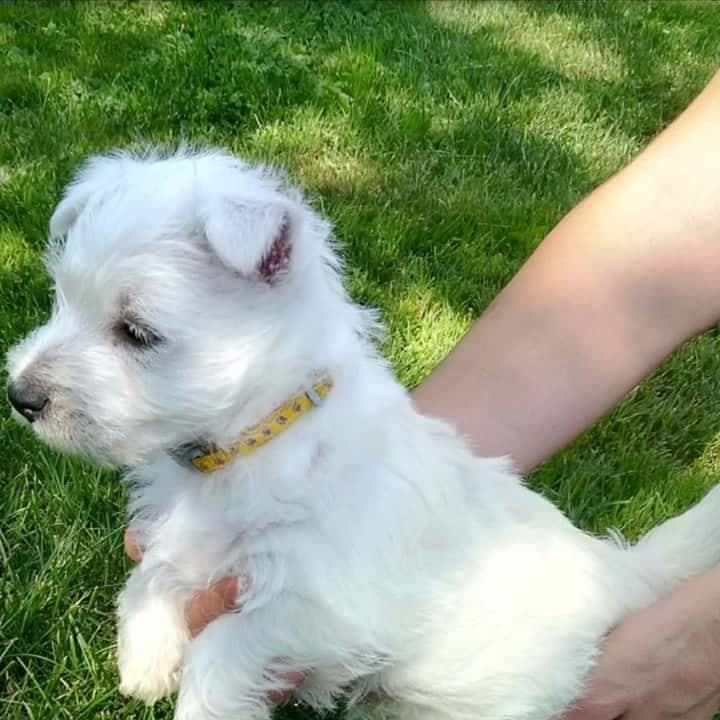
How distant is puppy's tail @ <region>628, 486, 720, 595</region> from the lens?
240cm

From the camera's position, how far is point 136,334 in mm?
1992

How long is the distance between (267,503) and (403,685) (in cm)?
49

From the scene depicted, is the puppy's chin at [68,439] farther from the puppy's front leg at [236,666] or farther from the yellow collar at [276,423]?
the puppy's front leg at [236,666]

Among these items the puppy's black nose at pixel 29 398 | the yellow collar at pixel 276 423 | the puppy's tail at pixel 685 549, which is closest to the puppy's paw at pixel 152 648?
the yellow collar at pixel 276 423

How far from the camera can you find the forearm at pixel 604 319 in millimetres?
2748

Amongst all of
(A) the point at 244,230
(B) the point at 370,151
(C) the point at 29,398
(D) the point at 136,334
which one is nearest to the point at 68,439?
(C) the point at 29,398

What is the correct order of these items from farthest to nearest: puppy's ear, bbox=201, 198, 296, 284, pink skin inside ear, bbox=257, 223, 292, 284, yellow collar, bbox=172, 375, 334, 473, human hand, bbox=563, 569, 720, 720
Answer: human hand, bbox=563, 569, 720, 720
yellow collar, bbox=172, 375, 334, 473
pink skin inside ear, bbox=257, 223, 292, 284
puppy's ear, bbox=201, 198, 296, 284

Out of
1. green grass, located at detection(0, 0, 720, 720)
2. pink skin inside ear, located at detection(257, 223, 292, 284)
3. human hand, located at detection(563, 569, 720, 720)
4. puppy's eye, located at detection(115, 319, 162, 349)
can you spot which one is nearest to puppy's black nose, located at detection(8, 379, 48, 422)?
puppy's eye, located at detection(115, 319, 162, 349)

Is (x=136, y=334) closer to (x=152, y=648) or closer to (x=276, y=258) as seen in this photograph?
(x=276, y=258)

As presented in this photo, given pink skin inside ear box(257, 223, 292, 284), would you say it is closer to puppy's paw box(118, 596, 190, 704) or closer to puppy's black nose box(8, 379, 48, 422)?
puppy's black nose box(8, 379, 48, 422)

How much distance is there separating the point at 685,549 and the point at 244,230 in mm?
1218

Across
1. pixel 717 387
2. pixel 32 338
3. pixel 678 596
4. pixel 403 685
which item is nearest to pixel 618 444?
pixel 717 387

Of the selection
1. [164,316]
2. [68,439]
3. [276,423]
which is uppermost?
[164,316]

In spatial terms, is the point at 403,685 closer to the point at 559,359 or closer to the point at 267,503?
the point at 267,503
